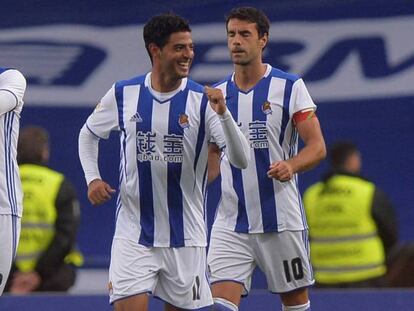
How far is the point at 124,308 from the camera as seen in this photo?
24.7 ft

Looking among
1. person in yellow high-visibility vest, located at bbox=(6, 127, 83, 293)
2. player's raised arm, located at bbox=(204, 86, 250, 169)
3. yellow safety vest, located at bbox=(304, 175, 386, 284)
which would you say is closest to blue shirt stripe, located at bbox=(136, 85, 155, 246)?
player's raised arm, located at bbox=(204, 86, 250, 169)

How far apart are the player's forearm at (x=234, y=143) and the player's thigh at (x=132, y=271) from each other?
59 centimetres

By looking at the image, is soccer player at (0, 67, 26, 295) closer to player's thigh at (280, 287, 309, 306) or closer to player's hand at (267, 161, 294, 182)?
player's hand at (267, 161, 294, 182)

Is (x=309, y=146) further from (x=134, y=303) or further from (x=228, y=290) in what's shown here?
(x=134, y=303)

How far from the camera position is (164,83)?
7.68 meters

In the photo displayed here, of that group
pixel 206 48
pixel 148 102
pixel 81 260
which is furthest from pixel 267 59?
pixel 148 102

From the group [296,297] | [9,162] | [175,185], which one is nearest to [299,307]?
[296,297]

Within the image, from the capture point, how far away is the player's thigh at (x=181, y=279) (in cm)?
762

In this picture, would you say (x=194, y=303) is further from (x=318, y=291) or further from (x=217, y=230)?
(x=318, y=291)

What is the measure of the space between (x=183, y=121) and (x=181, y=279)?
0.73 meters

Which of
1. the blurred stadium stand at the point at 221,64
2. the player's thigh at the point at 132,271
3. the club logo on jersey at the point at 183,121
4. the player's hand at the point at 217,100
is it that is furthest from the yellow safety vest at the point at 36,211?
the player's hand at the point at 217,100

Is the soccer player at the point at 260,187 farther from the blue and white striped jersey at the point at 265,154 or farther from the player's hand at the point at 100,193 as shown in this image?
the player's hand at the point at 100,193

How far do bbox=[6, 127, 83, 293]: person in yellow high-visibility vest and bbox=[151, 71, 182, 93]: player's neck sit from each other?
1.62m

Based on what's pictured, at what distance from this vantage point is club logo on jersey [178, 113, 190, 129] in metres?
7.61
